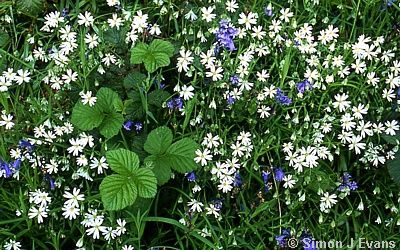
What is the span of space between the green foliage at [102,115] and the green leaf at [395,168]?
104 cm

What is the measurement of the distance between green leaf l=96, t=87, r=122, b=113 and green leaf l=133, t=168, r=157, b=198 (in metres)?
0.30

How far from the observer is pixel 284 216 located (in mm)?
2451

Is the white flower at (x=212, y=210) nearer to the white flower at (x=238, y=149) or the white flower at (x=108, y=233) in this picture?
the white flower at (x=238, y=149)

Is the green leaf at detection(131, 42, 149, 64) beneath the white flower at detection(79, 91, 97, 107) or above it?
above

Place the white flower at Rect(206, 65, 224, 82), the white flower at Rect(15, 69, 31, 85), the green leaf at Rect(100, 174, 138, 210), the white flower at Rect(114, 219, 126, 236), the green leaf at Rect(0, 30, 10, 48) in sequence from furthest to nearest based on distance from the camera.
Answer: the green leaf at Rect(0, 30, 10, 48) → the white flower at Rect(15, 69, 31, 85) → the white flower at Rect(206, 65, 224, 82) → the white flower at Rect(114, 219, 126, 236) → the green leaf at Rect(100, 174, 138, 210)

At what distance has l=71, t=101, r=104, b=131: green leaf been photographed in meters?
2.41

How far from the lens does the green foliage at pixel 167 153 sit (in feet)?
7.86

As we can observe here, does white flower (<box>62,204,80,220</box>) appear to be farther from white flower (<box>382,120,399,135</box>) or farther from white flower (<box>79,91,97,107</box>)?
white flower (<box>382,120,399,135</box>)

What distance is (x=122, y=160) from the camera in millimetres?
2322

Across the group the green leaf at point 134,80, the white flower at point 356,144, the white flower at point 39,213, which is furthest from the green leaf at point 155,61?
the white flower at point 356,144

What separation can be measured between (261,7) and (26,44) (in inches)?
41.7

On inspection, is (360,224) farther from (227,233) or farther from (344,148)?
(227,233)

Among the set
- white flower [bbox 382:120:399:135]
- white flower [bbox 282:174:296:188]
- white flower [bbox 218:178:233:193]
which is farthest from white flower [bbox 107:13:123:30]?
white flower [bbox 382:120:399:135]

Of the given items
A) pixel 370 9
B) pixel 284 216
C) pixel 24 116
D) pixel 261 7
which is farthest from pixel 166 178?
pixel 370 9
